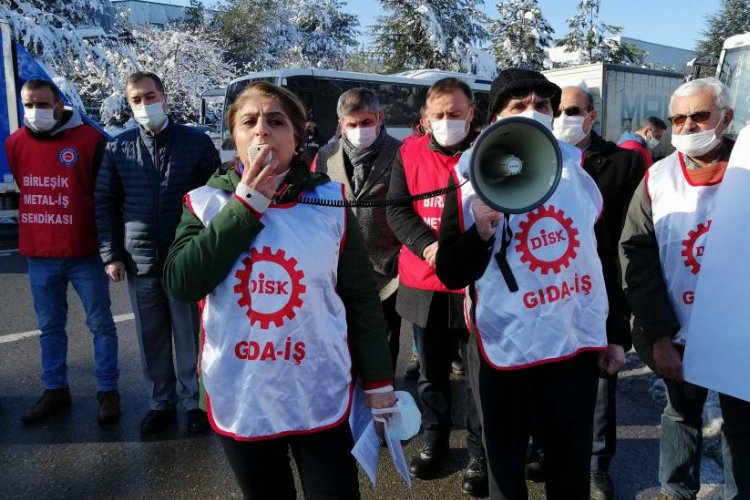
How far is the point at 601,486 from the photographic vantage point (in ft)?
9.31

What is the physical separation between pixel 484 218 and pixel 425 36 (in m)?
29.0

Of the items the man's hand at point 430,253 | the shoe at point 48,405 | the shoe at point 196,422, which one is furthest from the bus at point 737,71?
the shoe at point 48,405

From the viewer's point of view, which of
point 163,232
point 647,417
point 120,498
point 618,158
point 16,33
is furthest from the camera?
point 16,33

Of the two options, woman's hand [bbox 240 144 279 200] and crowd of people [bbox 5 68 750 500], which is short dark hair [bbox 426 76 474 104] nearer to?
crowd of people [bbox 5 68 750 500]

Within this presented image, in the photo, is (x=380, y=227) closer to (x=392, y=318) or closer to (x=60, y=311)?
(x=392, y=318)

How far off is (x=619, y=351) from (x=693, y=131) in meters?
0.97

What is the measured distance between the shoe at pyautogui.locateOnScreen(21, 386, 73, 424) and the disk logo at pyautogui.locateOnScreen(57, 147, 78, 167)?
4.73ft

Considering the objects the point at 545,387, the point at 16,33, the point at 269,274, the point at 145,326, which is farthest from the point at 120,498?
the point at 16,33

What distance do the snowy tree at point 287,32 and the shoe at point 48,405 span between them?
104 ft

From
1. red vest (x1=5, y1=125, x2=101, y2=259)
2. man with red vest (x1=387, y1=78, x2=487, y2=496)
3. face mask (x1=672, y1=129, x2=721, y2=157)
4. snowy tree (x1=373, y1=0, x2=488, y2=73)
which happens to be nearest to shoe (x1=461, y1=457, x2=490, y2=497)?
man with red vest (x1=387, y1=78, x2=487, y2=496)

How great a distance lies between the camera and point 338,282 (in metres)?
1.88

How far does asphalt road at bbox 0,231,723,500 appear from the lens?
9.63 ft

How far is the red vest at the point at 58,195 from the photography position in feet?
12.0

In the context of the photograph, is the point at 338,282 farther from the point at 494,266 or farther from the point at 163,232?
the point at 163,232
